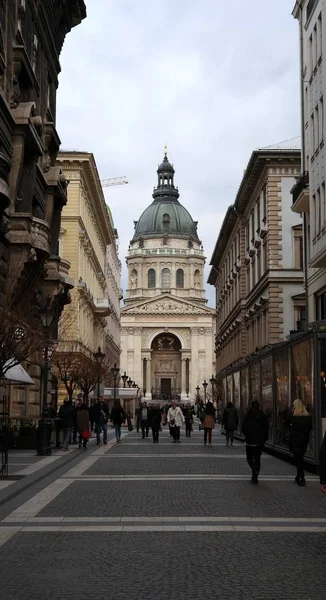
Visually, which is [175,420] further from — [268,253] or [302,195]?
[268,253]

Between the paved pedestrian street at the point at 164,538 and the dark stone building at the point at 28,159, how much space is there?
677 cm

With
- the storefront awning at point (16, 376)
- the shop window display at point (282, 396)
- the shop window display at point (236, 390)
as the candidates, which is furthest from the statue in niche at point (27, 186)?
the shop window display at point (236, 390)

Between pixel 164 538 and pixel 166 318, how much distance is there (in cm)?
13242

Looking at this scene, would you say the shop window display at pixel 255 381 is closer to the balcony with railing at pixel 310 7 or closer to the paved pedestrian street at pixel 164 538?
the paved pedestrian street at pixel 164 538

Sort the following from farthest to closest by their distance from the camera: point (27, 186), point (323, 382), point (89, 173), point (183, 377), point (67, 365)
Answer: point (183, 377), point (89, 173), point (67, 365), point (27, 186), point (323, 382)

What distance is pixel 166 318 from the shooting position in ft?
465

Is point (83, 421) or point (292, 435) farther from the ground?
point (83, 421)

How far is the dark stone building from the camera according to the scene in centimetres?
2186

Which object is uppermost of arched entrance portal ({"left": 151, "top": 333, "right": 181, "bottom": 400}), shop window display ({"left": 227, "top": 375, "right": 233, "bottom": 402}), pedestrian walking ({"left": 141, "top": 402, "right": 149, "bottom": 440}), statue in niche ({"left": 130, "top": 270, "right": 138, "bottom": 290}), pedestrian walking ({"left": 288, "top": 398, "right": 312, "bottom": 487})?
statue in niche ({"left": 130, "top": 270, "right": 138, "bottom": 290})

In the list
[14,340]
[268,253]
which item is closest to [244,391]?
[268,253]

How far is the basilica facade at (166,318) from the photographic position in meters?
140

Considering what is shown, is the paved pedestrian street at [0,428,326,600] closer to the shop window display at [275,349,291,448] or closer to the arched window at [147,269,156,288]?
the shop window display at [275,349,291,448]

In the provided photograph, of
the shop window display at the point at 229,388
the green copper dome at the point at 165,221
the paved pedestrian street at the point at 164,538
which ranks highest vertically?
the green copper dome at the point at 165,221

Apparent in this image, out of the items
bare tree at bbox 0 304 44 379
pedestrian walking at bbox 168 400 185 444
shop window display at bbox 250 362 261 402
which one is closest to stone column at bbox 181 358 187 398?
pedestrian walking at bbox 168 400 185 444
